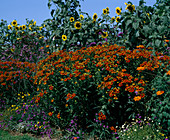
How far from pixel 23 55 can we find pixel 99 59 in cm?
498

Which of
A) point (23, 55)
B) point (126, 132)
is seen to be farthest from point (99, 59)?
point (23, 55)

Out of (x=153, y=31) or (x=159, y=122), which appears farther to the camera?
(x=153, y=31)

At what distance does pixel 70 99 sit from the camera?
3666 millimetres

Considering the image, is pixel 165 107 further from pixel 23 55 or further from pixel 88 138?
pixel 23 55

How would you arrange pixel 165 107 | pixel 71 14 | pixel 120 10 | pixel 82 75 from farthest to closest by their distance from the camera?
pixel 71 14 → pixel 120 10 → pixel 82 75 → pixel 165 107

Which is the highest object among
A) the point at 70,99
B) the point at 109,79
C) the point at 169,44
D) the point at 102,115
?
the point at 169,44

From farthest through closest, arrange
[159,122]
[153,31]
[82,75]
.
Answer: [153,31], [82,75], [159,122]

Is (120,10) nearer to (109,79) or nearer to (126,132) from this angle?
(109,79)

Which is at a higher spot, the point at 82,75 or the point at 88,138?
the point at 82,75

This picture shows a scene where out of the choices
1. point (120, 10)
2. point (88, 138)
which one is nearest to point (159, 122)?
point (88, 138)

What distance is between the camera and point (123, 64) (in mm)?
4148

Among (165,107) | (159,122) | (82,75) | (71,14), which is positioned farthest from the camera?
(71,14)

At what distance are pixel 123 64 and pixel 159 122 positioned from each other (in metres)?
1.27

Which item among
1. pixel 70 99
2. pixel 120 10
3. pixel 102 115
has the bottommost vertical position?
pixel 102 115
